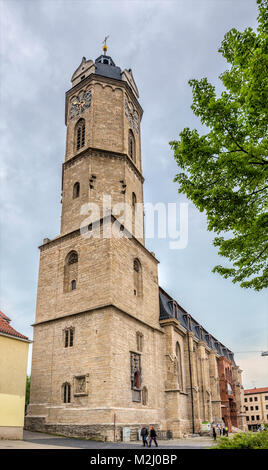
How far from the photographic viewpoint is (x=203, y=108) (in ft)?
35.1

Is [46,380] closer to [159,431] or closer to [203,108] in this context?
[159,431]

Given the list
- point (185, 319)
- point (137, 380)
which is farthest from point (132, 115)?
point (137, 380)

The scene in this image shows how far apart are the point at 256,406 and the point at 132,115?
3561 inches

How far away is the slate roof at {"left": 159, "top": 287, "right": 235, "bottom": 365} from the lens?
29906 millimetres

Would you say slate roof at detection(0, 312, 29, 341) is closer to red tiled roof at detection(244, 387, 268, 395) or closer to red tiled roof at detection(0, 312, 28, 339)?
red tiled roof at detection(0, 312, 28, 339)

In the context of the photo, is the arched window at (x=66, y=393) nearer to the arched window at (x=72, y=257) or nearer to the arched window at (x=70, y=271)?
the arched window at (x=70, y=271)

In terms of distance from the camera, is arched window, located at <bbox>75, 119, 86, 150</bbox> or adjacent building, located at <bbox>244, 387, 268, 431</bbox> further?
adjacent building, located at <bbox>244, 387, 268, 431</bbox>

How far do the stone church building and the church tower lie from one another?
2.9 inches

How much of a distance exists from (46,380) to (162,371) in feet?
28.4

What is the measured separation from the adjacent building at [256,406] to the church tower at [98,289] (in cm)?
8164

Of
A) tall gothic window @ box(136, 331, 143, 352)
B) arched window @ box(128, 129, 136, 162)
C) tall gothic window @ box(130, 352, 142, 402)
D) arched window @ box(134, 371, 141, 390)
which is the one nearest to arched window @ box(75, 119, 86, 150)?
arched window @ box(128, 129, 136, 162)

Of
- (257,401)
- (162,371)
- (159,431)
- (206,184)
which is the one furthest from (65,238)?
(257,401)

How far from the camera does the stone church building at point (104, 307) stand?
68.0 feet

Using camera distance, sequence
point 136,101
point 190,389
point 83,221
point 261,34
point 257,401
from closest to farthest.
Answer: point 261,34 → point 83,221 → point 190,389 → point 136,101 → point 257,401
